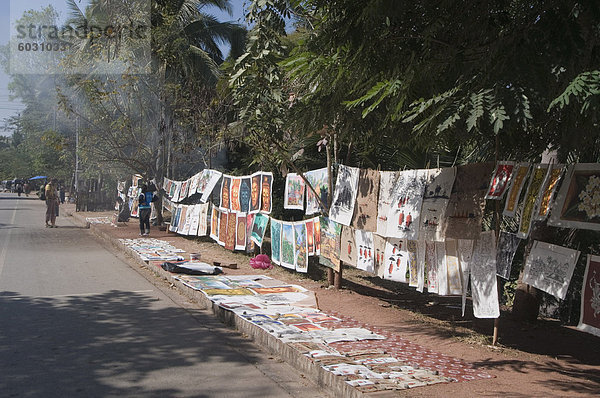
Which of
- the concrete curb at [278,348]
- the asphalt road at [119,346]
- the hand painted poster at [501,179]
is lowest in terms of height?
the asphalt road at [119,346]

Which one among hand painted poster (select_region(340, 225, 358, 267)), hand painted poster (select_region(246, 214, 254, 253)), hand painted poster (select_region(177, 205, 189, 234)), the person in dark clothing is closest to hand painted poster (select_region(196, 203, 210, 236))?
hand painted poster (select_region(177, 205, 189, 234))

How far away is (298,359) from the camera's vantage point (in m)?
5.88

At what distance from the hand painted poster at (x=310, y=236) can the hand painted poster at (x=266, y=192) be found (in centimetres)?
196

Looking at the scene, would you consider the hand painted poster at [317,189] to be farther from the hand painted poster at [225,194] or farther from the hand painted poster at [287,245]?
the hand painted poster at [225,194]

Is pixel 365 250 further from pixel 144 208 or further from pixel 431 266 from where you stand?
pixel 144 208

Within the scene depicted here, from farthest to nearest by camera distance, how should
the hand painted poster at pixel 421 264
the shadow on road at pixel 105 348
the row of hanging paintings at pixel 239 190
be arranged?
the row of hanging paintings at pixel 239 190 < the hand painted poster at pixel 421 264 < the shadow on road at pixel 105 348

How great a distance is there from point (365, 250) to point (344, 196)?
100cm

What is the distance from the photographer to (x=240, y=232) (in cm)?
1348

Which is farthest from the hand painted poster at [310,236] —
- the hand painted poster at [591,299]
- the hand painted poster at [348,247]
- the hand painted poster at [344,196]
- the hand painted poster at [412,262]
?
the hand painted poster at [591,299]

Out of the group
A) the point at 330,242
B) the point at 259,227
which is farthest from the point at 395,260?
the point at 259,227

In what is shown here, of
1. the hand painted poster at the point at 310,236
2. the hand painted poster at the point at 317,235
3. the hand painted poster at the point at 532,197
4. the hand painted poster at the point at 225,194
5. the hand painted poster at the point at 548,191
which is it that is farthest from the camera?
the hand painted poster at the point at 225,194

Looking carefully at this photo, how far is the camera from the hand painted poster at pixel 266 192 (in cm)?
1220

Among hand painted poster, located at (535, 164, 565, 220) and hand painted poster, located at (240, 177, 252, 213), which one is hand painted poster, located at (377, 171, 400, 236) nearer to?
hand painted poster, located at (535, 164, 565, 220)

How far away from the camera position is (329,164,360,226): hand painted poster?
898cm
